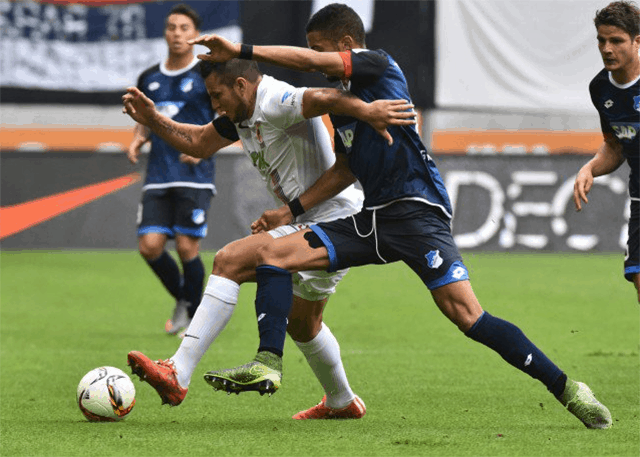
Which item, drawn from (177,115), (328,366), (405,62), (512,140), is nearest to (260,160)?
(328,366)

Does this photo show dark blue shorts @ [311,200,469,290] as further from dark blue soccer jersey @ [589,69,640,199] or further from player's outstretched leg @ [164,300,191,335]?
player's outstretched leg @ [164,300,191,335]

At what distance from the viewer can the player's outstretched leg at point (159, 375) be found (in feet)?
16.9

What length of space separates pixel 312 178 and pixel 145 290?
21.9ft

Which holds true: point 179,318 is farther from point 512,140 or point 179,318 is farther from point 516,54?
point 512,140

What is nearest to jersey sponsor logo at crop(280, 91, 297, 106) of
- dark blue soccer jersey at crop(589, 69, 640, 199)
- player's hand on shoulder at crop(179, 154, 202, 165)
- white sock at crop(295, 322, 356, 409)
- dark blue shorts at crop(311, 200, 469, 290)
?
dark blue shorts at crop(311, 200, 469, 290)

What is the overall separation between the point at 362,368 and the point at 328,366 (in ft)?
5.62

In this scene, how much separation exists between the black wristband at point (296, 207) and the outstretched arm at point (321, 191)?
0.01 m

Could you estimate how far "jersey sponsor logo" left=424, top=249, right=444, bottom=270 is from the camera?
5.31m

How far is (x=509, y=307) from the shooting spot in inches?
418

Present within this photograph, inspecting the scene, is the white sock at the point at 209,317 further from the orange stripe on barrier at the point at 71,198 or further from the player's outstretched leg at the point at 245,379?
the orange stripe on barrier at the point at 71,198

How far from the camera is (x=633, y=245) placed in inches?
246

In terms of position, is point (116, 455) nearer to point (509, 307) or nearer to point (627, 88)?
point (627, 88)

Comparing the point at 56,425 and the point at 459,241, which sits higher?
the point at 56,425

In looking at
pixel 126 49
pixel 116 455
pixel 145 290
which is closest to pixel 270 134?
pixel 116 455
